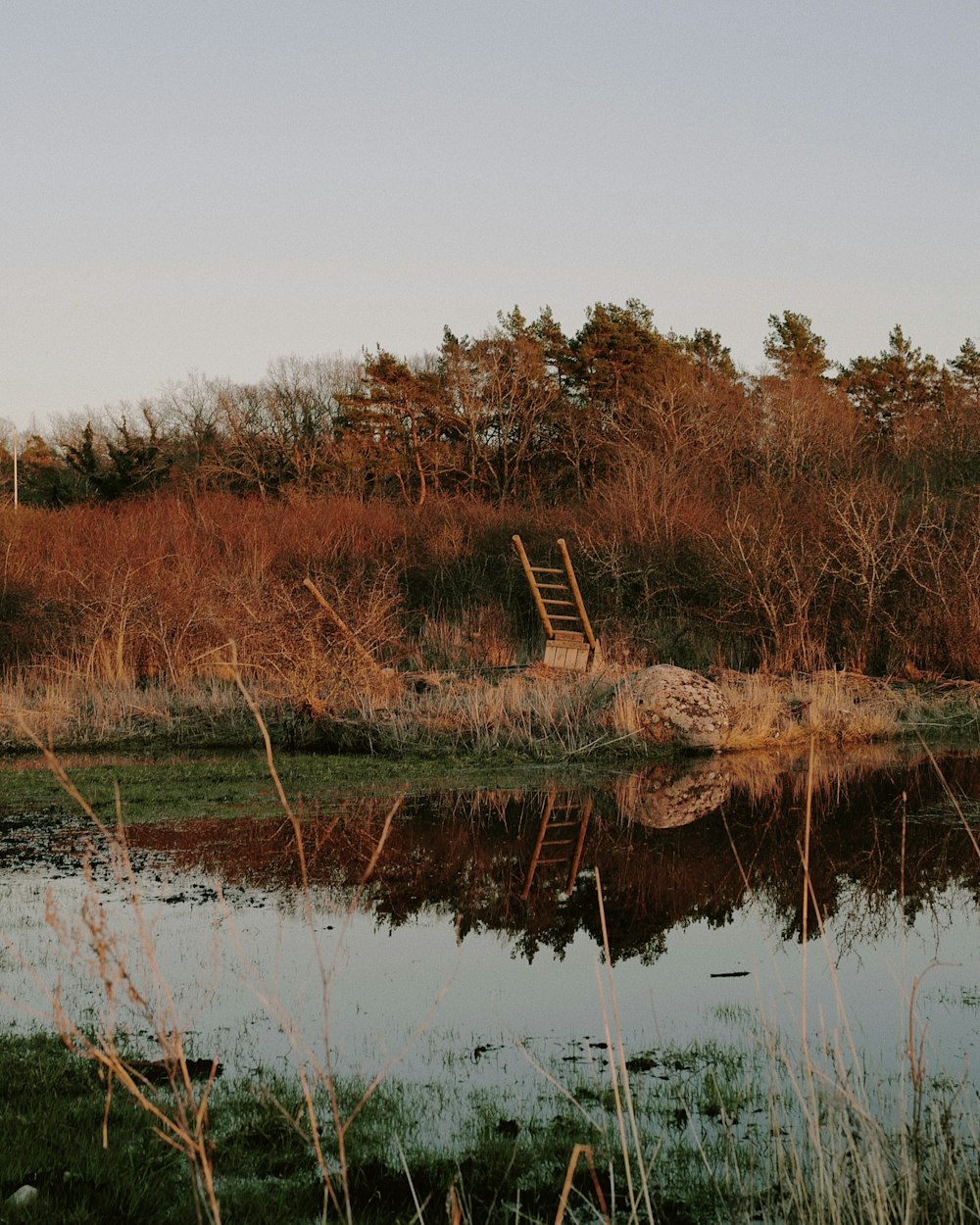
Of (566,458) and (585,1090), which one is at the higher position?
(566,458)

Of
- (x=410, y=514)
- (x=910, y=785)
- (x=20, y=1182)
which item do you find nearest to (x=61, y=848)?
(x=20, y=1182)

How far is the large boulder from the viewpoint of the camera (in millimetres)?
16078

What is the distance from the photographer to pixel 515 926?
7.92 metres

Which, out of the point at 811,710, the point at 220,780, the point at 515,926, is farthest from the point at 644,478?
the point at 515,926

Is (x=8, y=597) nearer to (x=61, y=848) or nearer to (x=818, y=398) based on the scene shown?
(x=61, y=848)

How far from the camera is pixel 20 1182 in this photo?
4074 millimetres

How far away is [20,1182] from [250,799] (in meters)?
8.75

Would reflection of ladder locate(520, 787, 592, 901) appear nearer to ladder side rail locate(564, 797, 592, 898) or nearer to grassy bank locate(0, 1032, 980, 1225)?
ladder side rail locate(564, 797, 592, 898)

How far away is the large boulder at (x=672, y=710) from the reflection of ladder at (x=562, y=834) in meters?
2.87

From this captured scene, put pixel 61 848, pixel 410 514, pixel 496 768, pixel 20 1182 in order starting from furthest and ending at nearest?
pixel 410 514
pixel 496 768
pixel 61 848
pixel 20 1182

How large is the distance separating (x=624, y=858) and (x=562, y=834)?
1.15 metres

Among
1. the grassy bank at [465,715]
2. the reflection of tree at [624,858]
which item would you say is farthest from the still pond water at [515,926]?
the grassy bank at [465,715]

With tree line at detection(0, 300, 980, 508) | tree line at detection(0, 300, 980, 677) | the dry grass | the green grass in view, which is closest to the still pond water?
the green grass

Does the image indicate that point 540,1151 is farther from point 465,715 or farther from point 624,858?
point 465,715
